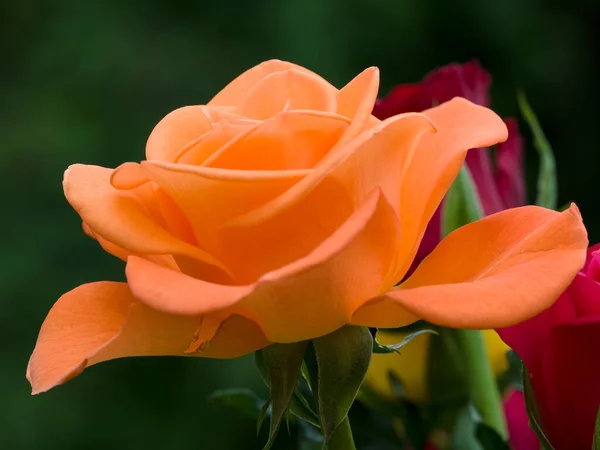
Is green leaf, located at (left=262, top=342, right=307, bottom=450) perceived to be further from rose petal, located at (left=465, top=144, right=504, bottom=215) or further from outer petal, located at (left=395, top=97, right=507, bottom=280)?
rose petal, located at (left=465, top=144, right=504, bottom=215)

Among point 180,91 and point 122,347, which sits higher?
point 122,347

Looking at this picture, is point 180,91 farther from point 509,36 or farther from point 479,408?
point 479,408

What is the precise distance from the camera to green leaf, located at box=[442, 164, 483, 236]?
1.37 ft

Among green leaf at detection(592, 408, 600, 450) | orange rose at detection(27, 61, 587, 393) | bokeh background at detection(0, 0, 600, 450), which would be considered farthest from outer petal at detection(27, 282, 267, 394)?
bokeh background at detection(0, 0, 600, 450)

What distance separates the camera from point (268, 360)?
0.29m

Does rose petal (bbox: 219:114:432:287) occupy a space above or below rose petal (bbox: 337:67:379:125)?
below

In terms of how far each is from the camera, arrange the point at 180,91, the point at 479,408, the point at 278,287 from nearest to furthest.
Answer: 1. the point at 278,287
2. the point at 479,408
3. the point at 180,91

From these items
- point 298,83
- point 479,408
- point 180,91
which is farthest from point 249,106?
point 180,91

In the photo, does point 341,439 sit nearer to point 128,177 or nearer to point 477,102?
point 128,177

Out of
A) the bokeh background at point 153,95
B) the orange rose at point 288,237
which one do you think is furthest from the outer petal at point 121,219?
the bokeh background at point 153,95

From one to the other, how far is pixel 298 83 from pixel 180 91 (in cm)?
145

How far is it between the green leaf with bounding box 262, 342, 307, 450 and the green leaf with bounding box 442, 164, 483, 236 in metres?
0.15

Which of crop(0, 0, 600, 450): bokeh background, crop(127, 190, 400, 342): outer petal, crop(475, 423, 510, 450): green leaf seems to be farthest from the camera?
crop(0, 0, 600, 450): bokeh background

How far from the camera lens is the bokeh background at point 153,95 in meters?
A: 1.56
